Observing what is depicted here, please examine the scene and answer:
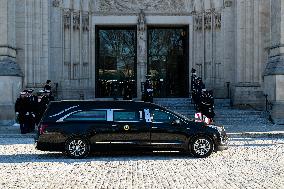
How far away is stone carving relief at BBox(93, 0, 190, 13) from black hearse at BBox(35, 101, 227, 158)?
17005 millimetres

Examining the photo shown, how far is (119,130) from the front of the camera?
15.0m

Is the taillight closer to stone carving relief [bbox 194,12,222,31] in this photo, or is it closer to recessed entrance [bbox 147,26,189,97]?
stone carving relief [bbox 194,12,222,31]

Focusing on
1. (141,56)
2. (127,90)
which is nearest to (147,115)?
(127,90)

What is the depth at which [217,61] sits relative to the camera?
3078 centimetres

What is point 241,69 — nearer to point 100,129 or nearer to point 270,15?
point 270,15

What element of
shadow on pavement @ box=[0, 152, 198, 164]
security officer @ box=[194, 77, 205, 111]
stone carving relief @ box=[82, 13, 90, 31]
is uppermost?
stone carving relief @ box=[82, 13, 90, 31]

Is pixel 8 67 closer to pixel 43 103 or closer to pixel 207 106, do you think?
pixel 43 103

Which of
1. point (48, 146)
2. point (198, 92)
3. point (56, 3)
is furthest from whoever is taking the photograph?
→ point (56, 3)

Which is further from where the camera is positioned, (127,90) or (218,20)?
(218,20)

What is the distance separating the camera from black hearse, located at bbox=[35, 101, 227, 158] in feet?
48.7

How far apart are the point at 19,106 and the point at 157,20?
476 inches

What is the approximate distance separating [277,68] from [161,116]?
11.7 metres

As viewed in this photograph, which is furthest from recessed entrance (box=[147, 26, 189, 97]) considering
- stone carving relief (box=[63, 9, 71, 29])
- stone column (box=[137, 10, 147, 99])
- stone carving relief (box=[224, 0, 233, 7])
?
stone carving relief (box=[63, 9, 71, 29])

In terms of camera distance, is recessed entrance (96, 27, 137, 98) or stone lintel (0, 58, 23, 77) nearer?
stone lintel (0, 58, 23, 77)
